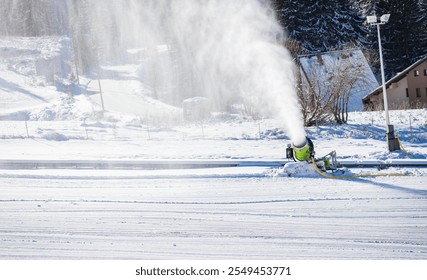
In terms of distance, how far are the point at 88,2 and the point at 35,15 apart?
22.5 meters

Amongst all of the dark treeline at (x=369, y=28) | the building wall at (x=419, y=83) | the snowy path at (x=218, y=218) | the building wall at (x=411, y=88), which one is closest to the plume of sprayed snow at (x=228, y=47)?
the snowy path at (x=218, y=218)

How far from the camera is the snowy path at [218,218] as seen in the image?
8039mm

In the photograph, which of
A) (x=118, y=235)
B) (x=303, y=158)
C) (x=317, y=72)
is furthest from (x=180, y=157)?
(x=317, y=72)

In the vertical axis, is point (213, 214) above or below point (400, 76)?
below

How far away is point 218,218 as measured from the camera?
962 centimetres

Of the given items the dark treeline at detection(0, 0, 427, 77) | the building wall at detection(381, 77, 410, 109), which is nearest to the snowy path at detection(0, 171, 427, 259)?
the building wall at detection(381, 77, 410, 109)

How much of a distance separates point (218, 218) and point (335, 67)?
67.4ft

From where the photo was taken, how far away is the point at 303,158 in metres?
12.8

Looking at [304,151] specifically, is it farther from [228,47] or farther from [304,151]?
[228,47]

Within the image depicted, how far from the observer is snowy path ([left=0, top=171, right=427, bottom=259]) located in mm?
8039

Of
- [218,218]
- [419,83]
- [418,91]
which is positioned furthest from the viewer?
[418,91]

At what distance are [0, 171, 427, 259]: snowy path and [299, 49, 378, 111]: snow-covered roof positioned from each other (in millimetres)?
15479

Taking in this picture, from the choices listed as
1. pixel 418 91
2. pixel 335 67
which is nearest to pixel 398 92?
pixel 418 91

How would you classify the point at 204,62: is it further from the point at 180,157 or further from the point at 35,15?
the point at 35,15
